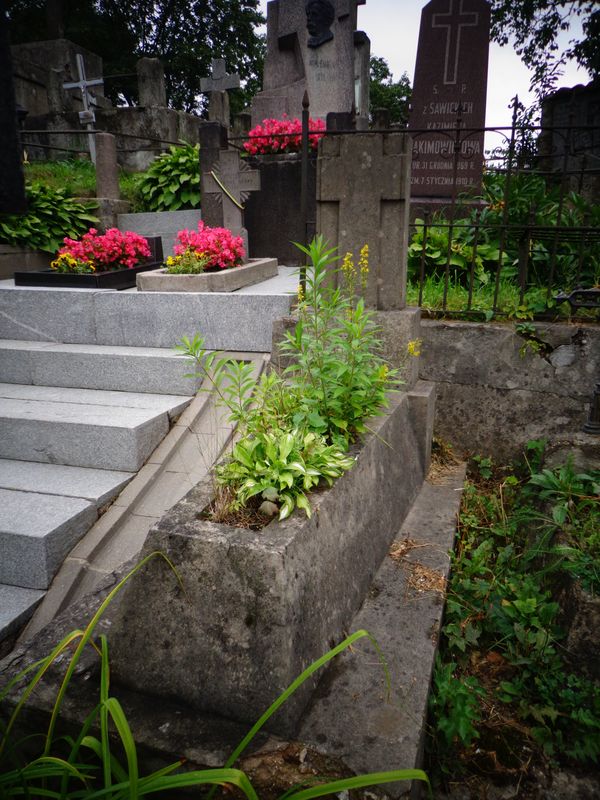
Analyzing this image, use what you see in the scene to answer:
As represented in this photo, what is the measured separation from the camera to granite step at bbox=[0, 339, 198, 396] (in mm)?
4117

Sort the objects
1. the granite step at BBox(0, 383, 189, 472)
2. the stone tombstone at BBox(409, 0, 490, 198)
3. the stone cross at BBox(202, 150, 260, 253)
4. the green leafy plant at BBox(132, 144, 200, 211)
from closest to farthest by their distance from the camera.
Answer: the granite step at BBox(0, 383, 189, 472), the stone cross at BBox(202, 150, 260, 253), the stone tombstone at BBox(409, 0, 490, 198), the green leafy plant at BBox(132, 144, 200, 211)

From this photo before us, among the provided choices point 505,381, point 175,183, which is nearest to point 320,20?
point 175,183

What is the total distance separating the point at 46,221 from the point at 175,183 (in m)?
1.98

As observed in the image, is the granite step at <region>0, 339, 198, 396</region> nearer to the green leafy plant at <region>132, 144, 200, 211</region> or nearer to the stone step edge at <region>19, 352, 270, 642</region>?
the stone step edge at <region>19, 352, 270, 642</region>

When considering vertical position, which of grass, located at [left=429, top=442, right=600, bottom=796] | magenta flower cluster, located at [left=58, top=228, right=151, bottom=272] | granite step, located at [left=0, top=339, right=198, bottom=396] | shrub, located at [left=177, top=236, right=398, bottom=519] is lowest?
grass, located at [left=429, top=442, right=600, bottom=796]

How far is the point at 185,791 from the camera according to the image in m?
1.46

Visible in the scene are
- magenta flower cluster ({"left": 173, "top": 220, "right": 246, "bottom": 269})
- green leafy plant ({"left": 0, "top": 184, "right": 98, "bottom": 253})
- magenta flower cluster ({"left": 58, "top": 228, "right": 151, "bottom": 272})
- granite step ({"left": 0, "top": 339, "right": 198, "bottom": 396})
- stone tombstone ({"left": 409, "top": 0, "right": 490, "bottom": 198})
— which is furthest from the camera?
green leafy plant ({"left": 0, "top": 184, "right": 98, "bottom": 253})

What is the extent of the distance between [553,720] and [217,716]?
123 centimetres

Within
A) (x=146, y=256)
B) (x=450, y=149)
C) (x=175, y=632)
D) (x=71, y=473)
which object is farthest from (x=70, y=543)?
(x=450, y=149)

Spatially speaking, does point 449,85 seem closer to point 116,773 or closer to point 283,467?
point 283,467

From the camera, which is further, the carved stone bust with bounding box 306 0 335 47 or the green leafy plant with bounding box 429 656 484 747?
the carved stone bust with bounding box 306 0 335 47

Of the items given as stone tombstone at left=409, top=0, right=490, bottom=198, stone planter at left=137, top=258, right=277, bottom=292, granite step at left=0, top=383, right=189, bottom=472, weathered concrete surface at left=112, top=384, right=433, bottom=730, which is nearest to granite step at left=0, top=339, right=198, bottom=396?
granite step at left=0, top=383, right=189, bottom=472

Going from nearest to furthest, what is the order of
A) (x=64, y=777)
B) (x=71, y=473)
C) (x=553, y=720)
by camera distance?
(x=64, y=777) → (x=553, y=720) → (x=71, y=473)

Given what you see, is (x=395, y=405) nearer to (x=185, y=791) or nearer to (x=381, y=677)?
(x=381, y=677)
